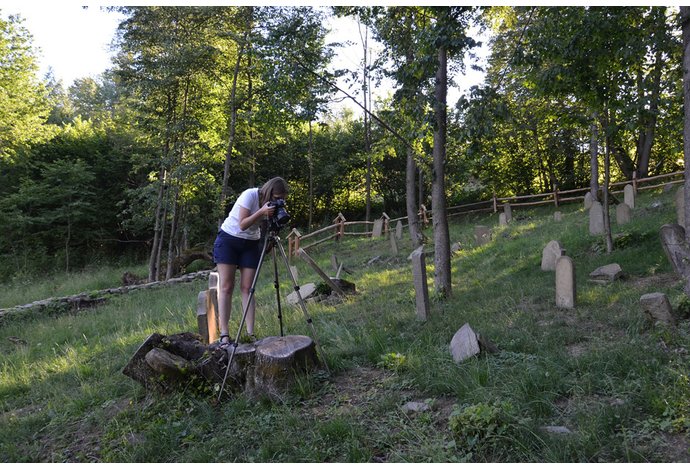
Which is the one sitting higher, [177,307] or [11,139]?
[11,139]

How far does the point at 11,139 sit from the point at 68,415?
1784 cm

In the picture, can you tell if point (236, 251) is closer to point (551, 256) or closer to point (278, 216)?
point (278, 216)

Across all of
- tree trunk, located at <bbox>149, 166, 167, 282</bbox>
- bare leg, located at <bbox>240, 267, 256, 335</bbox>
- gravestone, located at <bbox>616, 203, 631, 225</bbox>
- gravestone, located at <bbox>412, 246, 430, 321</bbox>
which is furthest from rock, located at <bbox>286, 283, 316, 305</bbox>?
tree trunk, located at <bbox>149, 166, 167, 282</bbox>

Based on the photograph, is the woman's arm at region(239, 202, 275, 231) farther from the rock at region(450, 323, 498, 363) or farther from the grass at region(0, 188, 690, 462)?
the rock at region(450, 323, 498, 363)

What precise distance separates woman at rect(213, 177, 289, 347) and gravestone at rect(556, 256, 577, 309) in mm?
3775

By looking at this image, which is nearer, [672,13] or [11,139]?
[672,13]

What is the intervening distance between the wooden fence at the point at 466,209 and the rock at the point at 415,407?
13.6 metres

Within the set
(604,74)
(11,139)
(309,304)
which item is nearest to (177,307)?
(309,304)

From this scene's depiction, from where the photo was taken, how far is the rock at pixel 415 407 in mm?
3514

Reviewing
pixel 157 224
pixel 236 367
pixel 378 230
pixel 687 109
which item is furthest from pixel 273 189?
pixel 378 230

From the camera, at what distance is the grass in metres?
2.95

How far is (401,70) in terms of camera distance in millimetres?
6621

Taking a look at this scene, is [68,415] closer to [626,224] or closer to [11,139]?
[626,224]

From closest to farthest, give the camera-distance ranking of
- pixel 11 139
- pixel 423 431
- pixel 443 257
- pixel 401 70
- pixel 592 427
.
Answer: pixel 592 427 → pixel 423 431 → pixel 401 70 → pixel 443 257 → pixel 11 139
